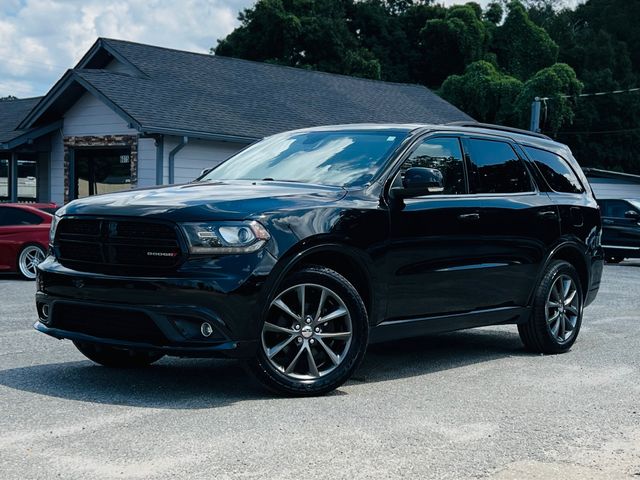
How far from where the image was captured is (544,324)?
8.32 meters

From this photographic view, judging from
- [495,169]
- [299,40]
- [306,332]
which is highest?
[299,40]

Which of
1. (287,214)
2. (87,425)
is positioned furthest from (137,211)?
(87,425)

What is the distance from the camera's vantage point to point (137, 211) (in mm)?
6020

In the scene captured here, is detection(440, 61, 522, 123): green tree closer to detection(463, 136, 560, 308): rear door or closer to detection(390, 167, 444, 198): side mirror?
detection(463, 136, 560, 308): rear door

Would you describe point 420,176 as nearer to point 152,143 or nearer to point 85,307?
point 85,307

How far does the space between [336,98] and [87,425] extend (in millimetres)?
26226

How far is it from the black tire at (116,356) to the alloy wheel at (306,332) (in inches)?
54.7

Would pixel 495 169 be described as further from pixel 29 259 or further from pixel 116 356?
pixel 29 259

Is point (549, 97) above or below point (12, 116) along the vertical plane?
above

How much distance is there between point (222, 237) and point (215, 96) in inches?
835

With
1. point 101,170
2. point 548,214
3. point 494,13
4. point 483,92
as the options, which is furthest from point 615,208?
point 494,13

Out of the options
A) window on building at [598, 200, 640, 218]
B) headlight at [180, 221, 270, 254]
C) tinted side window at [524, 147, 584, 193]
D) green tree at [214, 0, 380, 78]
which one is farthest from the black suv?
green tree at [214, 0, 380, 78]

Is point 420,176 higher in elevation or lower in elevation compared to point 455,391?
higher

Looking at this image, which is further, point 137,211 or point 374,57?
point 374,57
